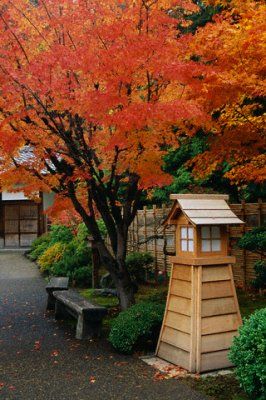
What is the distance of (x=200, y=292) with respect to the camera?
6.36 m

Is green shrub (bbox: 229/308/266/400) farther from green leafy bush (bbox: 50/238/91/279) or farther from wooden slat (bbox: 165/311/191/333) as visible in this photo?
green leafy bush (bbox: 50/238/91/279)

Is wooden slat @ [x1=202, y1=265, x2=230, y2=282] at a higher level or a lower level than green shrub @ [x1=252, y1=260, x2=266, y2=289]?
higher

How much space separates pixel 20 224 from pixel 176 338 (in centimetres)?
2066

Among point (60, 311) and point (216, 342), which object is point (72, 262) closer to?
point (60, 311)

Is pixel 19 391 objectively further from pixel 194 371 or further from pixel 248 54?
pixel 248 54

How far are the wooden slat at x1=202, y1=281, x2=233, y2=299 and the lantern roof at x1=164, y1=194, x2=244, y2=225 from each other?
2.88ft

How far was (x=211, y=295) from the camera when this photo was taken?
6.48m

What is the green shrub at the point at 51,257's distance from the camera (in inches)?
714

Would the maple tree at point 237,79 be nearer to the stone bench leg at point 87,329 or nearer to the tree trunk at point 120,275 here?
the tree trunk at point 120,275

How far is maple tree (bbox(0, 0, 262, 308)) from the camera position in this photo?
24.2ft

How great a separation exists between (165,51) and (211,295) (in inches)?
153

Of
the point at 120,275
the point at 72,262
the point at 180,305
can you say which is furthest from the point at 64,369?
the point at 72,262

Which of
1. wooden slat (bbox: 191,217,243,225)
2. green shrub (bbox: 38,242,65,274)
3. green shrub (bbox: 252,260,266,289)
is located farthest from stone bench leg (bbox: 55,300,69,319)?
green shrub (bbox: 38,242,65,274)

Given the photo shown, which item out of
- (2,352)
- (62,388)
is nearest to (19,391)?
(62,388)
